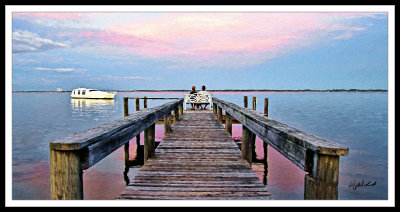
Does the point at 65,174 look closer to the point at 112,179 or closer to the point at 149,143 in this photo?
the point at 149,143

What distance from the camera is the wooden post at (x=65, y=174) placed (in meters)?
1.74

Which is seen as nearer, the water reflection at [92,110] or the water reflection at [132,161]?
the water reflection at [132,161]

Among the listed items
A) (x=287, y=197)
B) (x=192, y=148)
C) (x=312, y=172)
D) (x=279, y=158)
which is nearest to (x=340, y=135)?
(x=279, y=158)

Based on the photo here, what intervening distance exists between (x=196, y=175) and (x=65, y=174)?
2.27m

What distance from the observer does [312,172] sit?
1.72 metres

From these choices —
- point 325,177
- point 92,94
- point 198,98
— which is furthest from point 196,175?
point 92,94

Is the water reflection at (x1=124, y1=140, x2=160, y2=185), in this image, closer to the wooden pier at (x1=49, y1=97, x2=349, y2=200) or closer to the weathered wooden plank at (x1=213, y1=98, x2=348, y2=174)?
the wooden pier at (x1=49, y1=97, x2=349, y2=200)

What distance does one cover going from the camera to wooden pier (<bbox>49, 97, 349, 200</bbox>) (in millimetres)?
1701

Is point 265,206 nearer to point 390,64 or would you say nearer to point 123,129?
point 123,129

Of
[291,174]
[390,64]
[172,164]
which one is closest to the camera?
[390,64]

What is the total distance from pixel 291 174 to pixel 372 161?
18.6ft

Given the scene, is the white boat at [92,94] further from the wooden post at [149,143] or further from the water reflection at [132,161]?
the wooden post at [149,143]

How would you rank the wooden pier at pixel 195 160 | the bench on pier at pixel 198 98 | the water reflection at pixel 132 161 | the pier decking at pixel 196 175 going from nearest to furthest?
the wooden pier at pixel 195 160
the pier decking at pixel 196 175
the water reflection at pixel 132 161
the bench on pier at pixel 198 98
